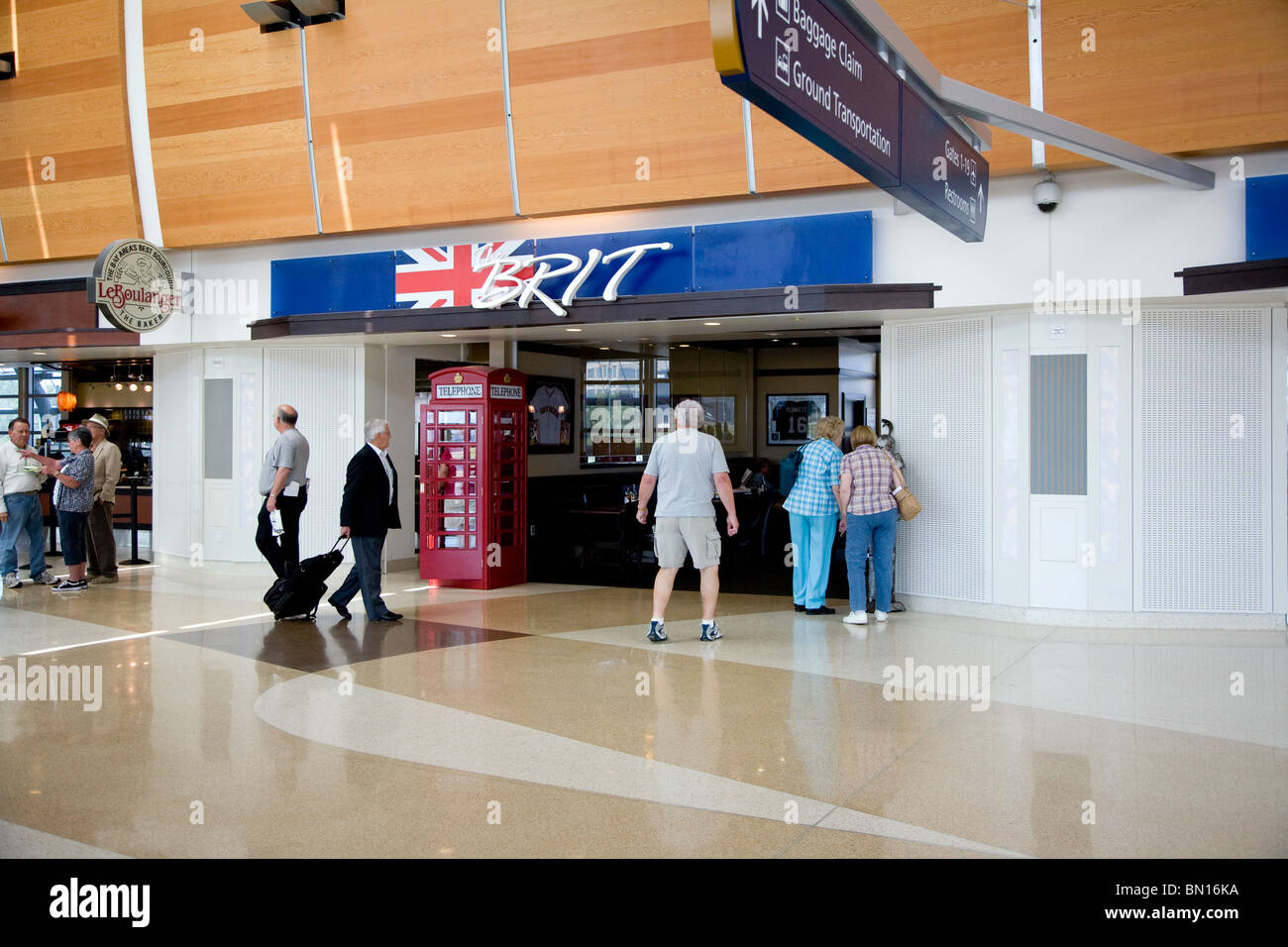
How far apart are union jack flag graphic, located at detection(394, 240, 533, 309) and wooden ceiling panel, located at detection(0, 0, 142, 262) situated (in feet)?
11.5

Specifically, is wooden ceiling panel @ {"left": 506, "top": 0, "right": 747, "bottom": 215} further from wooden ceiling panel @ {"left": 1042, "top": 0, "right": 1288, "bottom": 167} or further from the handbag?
the handbag

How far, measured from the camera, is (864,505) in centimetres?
891

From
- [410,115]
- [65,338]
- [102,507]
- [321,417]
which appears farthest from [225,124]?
[102,507]

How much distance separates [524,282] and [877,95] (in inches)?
234

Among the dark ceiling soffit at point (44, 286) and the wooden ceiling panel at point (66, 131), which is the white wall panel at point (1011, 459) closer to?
the wooden ceiling panel at point (66, 131)

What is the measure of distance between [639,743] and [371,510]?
4182 mm

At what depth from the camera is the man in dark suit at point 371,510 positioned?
870cm

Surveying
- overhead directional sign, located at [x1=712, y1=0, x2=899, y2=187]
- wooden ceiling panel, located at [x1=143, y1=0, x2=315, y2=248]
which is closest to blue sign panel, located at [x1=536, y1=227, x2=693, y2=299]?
wooden ceiling panel, located at [x1=143, y1=0, x2=315, y2=248]

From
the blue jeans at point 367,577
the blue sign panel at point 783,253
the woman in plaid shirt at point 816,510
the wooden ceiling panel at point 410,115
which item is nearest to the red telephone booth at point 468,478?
the wooden ceiling panel at point 410,115

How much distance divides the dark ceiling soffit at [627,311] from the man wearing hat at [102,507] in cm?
193

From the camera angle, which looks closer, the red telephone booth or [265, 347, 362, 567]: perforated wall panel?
the red telephone booth

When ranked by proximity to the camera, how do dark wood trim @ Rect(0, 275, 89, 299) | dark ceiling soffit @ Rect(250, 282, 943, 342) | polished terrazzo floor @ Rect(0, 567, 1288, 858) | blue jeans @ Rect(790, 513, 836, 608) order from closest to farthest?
1. polished terrazzo floor @ Rect(0, 567, 1288, 858)
2. dark ceiling soffit @ Rect(250, 282, 943, 342)
3. blue jeans @ Rect(790, 513, 836, 608)
4. dark wood trim @ Rect(0, 275, 89, 299)

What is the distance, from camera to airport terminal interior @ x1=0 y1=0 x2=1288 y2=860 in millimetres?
4648
